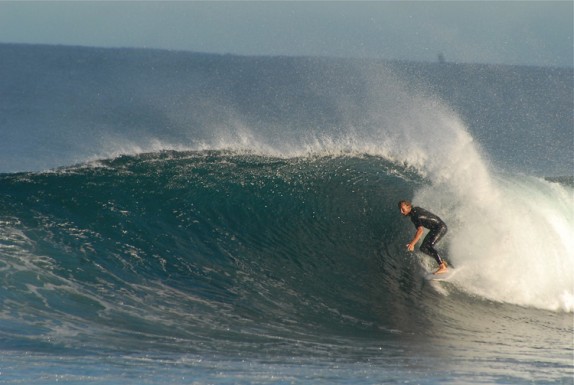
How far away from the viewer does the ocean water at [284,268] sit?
29.6 ft

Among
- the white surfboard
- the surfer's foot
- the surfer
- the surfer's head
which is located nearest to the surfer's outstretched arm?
the surfer

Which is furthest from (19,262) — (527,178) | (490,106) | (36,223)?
(490,106)

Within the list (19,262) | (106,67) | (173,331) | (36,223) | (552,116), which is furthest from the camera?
(106,67)

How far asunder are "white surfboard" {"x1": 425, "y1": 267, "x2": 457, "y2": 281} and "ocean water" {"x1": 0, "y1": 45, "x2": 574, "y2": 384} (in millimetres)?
107

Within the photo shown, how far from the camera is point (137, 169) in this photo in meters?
16.2

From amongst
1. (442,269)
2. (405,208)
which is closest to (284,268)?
(405,208)

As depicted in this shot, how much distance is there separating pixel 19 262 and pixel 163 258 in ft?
6.55

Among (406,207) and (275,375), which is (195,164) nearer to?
(406,207)

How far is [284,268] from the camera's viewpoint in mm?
13156

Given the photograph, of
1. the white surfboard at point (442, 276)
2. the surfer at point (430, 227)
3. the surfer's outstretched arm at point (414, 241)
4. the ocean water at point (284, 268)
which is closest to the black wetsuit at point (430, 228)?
the surfer at point (430, 227)

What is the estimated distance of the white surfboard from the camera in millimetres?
13156

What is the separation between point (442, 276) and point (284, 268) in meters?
2.28

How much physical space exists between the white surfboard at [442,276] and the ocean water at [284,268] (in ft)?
0.35

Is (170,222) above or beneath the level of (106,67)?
beneath
